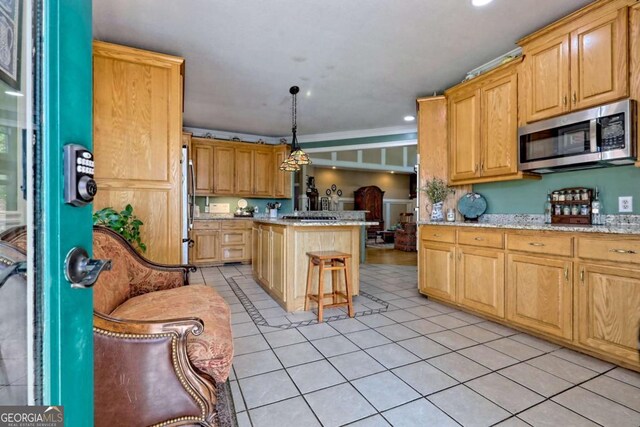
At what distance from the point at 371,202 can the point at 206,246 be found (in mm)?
6580

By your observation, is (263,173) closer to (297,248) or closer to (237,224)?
(237,224)

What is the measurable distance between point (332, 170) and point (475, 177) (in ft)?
25.1

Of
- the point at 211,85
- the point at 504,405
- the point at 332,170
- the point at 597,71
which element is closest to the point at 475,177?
the point at 597,71

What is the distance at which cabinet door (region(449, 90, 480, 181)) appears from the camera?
3.26 metres

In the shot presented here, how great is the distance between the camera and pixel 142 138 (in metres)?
2.68

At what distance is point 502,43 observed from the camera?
300cm

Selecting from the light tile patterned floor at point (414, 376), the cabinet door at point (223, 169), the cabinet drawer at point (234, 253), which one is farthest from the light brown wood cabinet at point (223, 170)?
the light tile patterned floor at point (414, 376)

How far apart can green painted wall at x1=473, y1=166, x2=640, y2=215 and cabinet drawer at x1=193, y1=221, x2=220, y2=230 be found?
4.42 m

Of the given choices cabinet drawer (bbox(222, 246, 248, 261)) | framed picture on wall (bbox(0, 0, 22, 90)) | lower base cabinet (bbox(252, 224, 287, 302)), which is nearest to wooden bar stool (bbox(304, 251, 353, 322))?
lower base cabinet (bbox(252, 224, 287, 302))

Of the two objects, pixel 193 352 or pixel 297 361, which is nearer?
pixel 193 352

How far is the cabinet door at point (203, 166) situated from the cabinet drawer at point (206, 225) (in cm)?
64

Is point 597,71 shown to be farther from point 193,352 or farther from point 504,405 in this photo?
point 193,352

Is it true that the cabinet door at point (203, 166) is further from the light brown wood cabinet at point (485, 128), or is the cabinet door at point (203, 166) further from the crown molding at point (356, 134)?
the light brown wood cabinet at point (485, 128)

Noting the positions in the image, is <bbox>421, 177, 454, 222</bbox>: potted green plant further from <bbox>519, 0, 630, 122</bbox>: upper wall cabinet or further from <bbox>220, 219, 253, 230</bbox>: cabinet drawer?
<bbox>220, 219, 253, 230</bbox>: cabinet drawer
